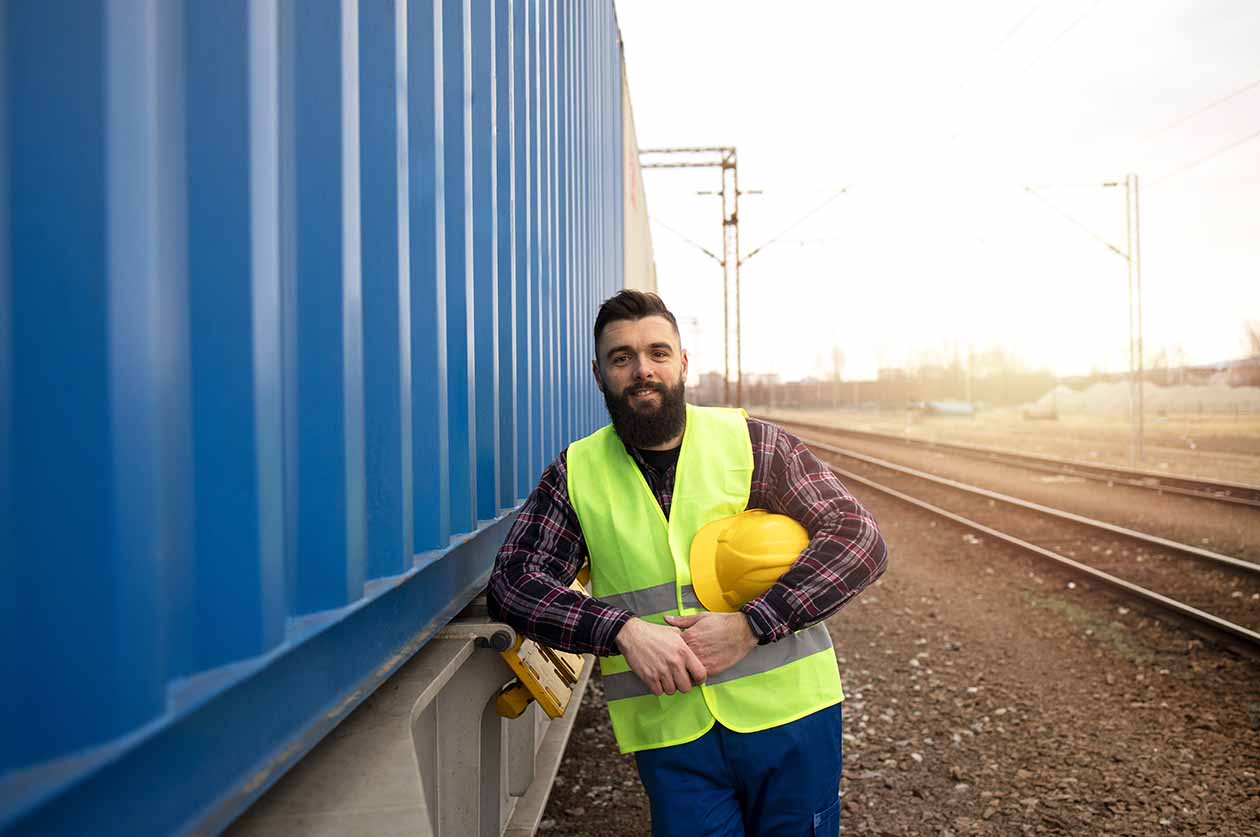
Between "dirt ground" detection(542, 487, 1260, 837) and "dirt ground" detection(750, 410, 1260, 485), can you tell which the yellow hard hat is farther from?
"dirt ground" detection(750, 410, 1260, 485)

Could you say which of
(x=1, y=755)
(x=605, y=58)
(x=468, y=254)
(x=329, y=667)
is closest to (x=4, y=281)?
(x=1, y=755)

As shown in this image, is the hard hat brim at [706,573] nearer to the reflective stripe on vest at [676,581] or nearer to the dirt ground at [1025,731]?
the reflective stripe on vest at [676,581]

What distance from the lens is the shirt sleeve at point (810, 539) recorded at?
2178 mm

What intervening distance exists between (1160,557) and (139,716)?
10336 millimetres

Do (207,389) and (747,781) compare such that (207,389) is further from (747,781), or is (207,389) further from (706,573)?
(747,781)

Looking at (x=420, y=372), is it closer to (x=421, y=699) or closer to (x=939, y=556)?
(x=421, y=699)

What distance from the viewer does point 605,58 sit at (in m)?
6.41

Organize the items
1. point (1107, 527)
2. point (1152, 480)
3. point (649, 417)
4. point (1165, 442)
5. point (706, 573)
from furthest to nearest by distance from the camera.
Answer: point (1165, 442) → point (1152, 480) → point (1107, 527) → point (649, 417) → point (706, 573)

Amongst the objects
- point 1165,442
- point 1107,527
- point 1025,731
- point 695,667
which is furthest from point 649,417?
point 1165,442

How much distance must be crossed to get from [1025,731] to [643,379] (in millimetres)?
4082

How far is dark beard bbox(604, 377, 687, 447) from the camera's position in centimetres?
245

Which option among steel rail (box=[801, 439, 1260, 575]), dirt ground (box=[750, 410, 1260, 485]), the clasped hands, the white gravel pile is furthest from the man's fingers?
the white gravel pile

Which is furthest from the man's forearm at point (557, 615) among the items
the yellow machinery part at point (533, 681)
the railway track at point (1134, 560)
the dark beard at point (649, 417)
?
the railway track at point (1134, 560)

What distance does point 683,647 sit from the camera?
7.00 feet
